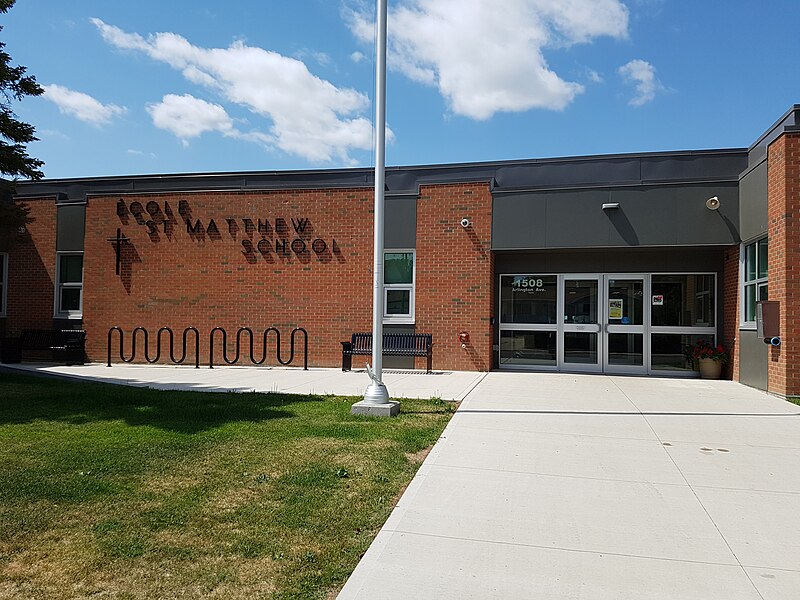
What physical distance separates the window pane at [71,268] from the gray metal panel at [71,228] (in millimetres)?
277

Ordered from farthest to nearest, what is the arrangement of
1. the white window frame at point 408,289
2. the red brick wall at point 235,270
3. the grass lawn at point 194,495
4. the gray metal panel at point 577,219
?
1. the red brick wall at point 235,270
2. the white window frame at point 408,289
3. the gray metal panel at point 577,219
4. the grass lawn at point 194,495

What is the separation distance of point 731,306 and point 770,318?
252 centimetres

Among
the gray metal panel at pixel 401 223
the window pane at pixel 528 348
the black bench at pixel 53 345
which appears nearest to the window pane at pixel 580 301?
the window pane at pixel 528 348

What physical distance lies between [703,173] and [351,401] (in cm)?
884

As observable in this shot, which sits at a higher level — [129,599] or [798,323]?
[798,323]

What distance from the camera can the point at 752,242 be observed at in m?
12.1

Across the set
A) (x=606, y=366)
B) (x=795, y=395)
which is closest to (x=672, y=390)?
(x=795, y=395)

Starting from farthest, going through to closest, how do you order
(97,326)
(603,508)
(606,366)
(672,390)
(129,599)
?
1. (97,326)
2. (606,366)
3. (672,390)
4. (603,508)
5. (129,599)

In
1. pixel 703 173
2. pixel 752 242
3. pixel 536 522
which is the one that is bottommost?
pixel 536 522

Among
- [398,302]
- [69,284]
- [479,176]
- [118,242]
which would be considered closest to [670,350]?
[479,176]

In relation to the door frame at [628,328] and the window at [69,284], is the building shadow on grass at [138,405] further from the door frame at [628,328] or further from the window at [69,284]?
the door frame at [628,328]

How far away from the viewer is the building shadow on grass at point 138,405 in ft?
25.0

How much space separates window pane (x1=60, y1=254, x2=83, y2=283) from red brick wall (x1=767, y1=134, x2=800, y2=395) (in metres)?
15.9

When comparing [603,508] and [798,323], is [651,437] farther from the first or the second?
[798,323]
